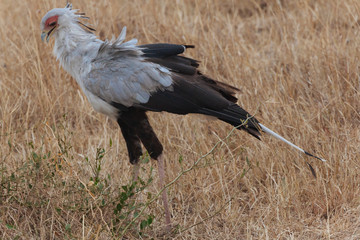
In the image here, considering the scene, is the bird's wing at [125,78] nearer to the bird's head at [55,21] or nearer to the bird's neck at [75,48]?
the bird's neck at [75,48]

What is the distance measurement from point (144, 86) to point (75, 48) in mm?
575

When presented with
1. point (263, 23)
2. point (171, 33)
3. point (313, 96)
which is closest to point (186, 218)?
point (313, 96)

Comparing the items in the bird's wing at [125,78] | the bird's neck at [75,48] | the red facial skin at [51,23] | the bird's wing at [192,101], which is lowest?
the bird's wing at [192,101]

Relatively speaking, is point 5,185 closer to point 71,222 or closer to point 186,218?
point 71,222

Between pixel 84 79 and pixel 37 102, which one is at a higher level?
pixel 84 79

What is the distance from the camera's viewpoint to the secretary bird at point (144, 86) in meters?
3.66

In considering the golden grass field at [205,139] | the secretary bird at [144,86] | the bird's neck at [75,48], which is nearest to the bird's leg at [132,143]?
the secretary bird at [144,86]

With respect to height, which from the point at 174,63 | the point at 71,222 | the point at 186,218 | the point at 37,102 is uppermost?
the point at 174,63

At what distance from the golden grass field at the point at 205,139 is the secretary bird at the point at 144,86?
285 mm

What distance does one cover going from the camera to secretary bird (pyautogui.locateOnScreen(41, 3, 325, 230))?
3.66 m

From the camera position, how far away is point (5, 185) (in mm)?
3621

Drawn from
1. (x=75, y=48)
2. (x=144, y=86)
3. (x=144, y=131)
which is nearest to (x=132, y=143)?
(x=144, y=131)

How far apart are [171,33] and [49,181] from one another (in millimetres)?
2612

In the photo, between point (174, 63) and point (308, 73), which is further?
point (308, 73)
